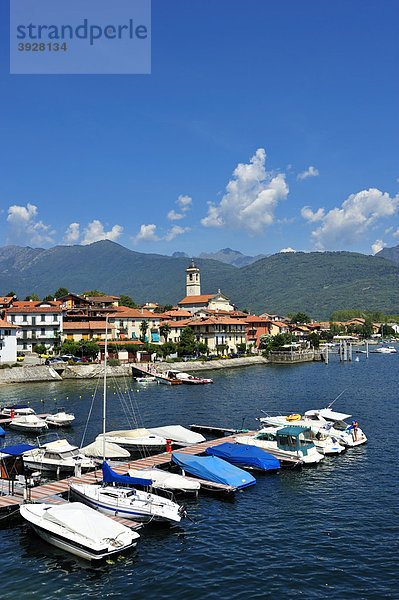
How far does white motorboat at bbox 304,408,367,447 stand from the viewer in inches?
1741

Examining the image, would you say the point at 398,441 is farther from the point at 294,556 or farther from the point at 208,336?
the point at 208,336

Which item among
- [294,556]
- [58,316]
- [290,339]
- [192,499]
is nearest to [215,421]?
[192,499]

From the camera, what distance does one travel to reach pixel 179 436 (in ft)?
149

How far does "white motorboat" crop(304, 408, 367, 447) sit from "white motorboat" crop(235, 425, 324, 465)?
12.2 feet

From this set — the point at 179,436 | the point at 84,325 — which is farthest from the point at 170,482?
the point at 84,325

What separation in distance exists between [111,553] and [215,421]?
33368mm

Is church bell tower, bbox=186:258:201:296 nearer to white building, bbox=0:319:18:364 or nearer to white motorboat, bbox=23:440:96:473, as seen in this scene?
white building, bbox=0:319:18:364

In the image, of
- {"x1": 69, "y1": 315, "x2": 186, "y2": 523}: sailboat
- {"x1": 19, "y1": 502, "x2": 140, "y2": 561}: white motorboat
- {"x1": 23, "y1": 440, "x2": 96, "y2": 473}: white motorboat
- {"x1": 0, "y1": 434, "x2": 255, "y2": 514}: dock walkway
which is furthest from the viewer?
{"x1": 23, "y1": 440, "x2": 96, "y2": 473}: white motorboat

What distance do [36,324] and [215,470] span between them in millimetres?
86883

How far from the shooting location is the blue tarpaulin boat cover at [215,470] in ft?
112

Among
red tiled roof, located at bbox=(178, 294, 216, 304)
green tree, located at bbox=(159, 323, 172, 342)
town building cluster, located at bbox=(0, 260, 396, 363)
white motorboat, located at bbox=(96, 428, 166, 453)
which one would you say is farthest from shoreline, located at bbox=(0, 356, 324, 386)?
red tiled roof, located at bbox=(178, 294, 216, 304)

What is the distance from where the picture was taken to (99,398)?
72250 mm

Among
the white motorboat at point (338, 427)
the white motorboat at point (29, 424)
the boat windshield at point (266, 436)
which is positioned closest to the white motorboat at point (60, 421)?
the white motorboat at point (29, 424)

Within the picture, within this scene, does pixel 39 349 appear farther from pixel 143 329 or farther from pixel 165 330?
pixel 165 330
